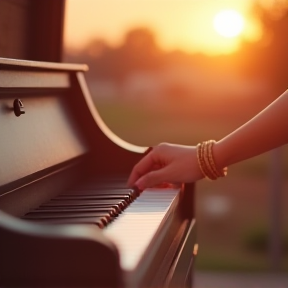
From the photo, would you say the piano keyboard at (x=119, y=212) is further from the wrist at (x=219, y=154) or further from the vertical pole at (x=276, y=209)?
the vertical pole at (x=276, y=209)

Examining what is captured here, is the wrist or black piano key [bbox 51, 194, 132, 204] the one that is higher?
the wrist

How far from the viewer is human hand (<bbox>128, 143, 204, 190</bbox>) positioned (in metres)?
1.90

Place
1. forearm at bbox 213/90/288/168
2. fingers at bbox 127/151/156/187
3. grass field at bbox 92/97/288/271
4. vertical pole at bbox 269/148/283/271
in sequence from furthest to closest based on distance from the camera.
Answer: grass field at bbox 92/97/288/271 < vertical pole at bbox 269/148/283/271 < fingers at bbox 127/151/156/187 < forearm at bbox 213/90/288/168

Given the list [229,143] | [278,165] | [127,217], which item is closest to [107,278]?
[127,217]

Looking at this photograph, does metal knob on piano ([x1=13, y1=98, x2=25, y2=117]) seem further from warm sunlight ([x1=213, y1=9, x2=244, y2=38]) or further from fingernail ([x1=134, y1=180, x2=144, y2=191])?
warm sunlight ([x1=213, y1=9, x2=244, y2=38])

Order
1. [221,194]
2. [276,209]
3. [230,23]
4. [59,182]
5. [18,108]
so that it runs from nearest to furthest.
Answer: [18,108] → [59,182] → [276,209] → [230,23] → [221,194]

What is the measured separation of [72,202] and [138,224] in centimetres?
28

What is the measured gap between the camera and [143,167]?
1.98 m

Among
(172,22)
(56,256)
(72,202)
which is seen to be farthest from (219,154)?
(172,22)

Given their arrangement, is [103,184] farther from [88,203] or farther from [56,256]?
[56,256]

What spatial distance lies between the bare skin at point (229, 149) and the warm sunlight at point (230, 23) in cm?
361

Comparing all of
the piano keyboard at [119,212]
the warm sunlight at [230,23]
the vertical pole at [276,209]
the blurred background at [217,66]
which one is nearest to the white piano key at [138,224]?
the piano keyboard at [119,212]

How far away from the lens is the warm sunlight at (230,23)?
215 inches

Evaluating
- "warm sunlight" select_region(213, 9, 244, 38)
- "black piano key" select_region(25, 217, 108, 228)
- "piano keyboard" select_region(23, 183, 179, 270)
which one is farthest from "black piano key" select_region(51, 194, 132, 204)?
"warm sunlight" select_region(213, 9, 244, 38)
